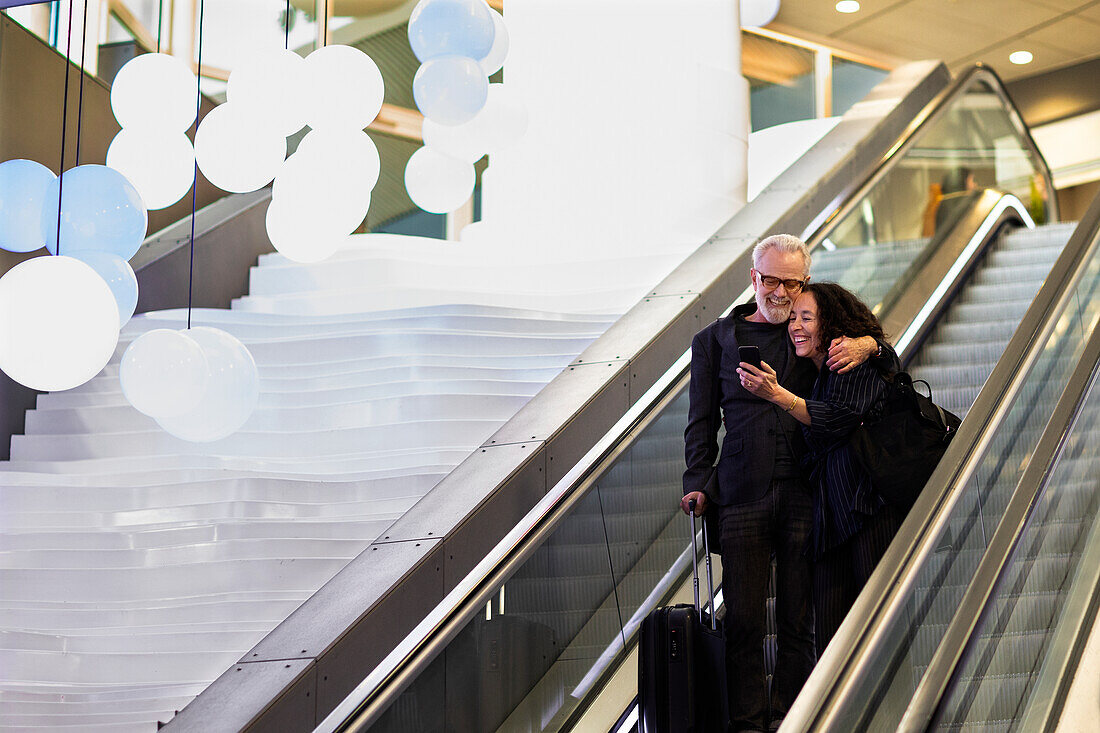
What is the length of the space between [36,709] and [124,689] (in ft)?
0.88

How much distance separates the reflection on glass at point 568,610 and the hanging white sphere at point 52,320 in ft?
5.31

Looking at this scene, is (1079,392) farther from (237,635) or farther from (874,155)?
(874,155)

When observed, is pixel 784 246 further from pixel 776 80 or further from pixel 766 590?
pixel 776 80

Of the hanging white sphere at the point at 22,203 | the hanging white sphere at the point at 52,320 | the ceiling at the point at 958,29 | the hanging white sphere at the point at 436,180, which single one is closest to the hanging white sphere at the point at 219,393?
the hanging white sphere at the point at 52,320

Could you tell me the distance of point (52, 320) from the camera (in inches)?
147

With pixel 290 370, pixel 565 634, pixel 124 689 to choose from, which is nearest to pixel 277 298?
pixel 290 370

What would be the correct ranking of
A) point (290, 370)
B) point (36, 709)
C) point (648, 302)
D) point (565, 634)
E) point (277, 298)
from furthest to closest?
point (277, 298) → point (290, 370) → point (648, 302) → point (36, 709) → point (565, 634)

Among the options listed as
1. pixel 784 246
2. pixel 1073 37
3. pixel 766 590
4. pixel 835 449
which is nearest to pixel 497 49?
pixel 784 246

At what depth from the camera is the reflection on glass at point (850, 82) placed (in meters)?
12.0

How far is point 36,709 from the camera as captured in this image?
3.77m

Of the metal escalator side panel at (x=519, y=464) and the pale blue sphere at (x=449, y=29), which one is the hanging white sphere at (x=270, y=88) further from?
the metal escalator side panel at (x=519, y=464)

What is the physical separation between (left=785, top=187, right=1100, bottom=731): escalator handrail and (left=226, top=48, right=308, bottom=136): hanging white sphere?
118 inches

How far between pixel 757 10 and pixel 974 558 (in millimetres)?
10442

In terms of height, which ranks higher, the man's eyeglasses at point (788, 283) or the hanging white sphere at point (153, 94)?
Answer: the hanging white sphere at point (153, 94)
